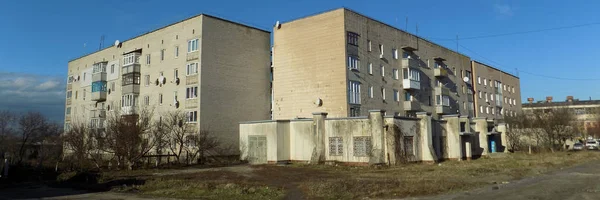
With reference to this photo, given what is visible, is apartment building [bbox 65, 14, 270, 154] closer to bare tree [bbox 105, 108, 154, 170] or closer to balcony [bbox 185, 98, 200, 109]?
balcony [bbox 185, 98, 200, 109]

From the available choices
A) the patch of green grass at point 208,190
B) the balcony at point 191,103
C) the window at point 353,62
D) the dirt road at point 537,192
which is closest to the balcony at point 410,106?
the window at point 353,62

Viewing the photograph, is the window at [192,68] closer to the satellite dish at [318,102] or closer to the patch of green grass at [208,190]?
the satellite dish at [318,102]

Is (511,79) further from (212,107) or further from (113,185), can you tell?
(113,185)

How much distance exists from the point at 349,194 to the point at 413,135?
1799 cm

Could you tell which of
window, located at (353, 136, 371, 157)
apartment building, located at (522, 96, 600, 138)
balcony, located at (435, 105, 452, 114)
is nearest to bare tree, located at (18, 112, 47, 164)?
window, located at (353, 136, 371, 157)

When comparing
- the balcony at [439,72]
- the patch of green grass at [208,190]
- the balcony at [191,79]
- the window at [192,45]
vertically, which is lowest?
the patch of green grass at [208,190]

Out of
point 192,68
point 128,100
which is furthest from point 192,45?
point 128,100

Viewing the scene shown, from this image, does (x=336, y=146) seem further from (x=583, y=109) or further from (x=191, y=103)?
(x=583, y=109)

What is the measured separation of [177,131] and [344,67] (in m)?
15.7

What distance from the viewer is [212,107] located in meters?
39.7

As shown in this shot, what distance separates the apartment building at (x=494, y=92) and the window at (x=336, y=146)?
133 feet

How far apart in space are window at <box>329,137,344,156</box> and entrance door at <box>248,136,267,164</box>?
18.9 feet

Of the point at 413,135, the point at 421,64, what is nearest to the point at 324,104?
the point at 413,135

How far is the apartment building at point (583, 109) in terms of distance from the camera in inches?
3297
